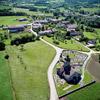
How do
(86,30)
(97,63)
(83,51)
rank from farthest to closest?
(86,30) < (83,51) < (97,63)

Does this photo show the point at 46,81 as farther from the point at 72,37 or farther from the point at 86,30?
the point at 86,30

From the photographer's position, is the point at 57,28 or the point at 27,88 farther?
the point at 57,28

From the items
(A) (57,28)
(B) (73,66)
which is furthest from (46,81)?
(A) (57,28)

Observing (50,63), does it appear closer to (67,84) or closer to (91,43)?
(67,84)

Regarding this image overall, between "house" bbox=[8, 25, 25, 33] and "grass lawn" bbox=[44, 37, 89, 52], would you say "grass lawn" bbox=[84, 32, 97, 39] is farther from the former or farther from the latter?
"house" bbox=[8, 25, 25, 33]

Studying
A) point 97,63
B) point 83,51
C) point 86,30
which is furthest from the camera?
point 86,30
